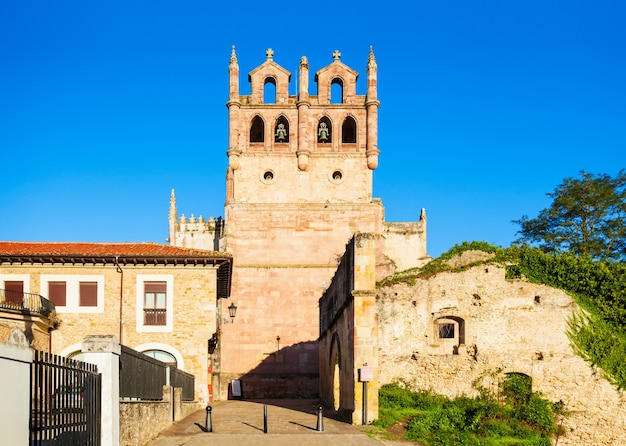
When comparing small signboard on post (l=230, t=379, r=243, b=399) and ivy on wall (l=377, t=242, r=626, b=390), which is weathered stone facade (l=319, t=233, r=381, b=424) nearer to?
ivy on wall (l=377, t=242, r=626, b=390)

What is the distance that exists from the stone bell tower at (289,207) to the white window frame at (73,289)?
1416 centimetres

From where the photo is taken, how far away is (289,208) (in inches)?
1742

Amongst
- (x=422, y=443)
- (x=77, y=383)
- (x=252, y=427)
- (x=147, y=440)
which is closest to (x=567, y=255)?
(x=422, y=443)

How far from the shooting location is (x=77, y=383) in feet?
33.0

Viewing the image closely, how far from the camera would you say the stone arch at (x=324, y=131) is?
4603 centimetres

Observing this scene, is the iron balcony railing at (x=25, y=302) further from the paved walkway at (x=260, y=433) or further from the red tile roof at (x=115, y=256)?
the paved walkway at (x=260, y=433)

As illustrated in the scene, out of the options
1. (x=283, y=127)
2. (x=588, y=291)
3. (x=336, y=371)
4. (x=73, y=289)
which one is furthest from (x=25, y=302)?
(x=283, y=127)

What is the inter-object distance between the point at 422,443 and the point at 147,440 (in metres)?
6.85

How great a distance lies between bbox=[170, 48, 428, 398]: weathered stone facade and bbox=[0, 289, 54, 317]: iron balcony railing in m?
14.9

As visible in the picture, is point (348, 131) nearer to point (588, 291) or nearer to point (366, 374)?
point (588, 291)

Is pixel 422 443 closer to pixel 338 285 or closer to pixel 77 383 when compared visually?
pixel 338 285

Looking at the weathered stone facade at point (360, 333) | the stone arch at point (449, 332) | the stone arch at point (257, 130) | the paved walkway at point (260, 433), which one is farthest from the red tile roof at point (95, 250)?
the stone arch at point (257, 130)

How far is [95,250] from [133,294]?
254 cm

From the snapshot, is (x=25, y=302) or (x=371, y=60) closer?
(x=25, y=302)
